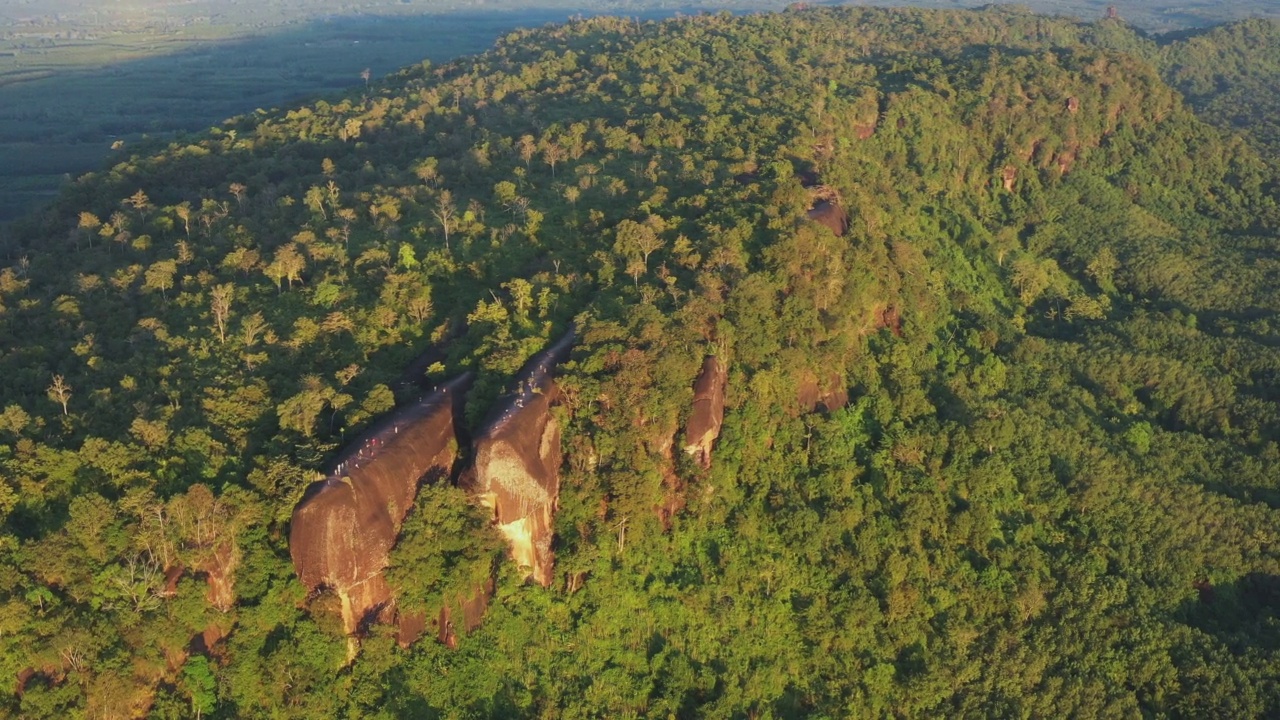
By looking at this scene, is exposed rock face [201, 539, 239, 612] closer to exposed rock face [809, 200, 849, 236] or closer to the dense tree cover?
the dense tree cover

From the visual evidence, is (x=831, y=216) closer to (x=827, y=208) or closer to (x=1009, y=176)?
(x=827, y=208)

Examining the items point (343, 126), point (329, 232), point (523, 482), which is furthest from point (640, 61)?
point (523, 482)

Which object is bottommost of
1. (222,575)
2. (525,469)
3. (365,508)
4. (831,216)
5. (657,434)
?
(222,575)

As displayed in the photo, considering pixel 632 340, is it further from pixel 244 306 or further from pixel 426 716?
pixel 244 306

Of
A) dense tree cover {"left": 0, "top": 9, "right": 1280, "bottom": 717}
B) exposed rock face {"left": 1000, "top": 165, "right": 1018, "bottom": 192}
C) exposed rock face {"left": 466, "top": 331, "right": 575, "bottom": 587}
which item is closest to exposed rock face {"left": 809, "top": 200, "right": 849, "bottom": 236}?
dense tree cover {"left": 0, "top": 9, "right": 1280, "bottom": 717}

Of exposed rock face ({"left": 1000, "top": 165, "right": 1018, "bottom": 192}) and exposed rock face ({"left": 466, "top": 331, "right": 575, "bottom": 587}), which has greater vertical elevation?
exposed rock face ({"left": 1000, "top": 165, "right": 1018, "bottom": 192})

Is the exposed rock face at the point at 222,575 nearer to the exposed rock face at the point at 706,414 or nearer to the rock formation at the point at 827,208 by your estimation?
the exposed rock face at the point at 706,414

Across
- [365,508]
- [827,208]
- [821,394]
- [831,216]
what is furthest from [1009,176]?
[365,508]
